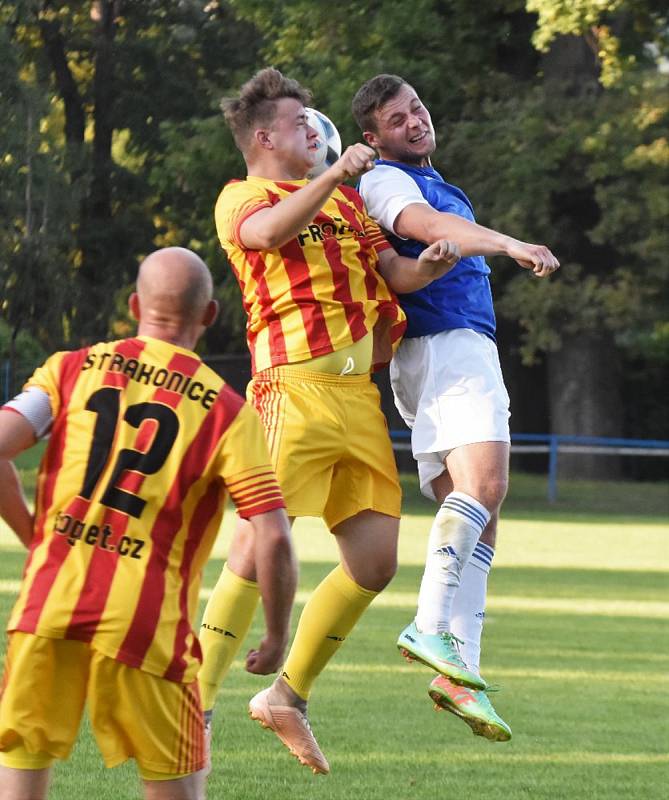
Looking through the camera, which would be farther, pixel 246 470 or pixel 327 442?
pixel 327 442

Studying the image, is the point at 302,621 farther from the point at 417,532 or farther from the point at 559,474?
the point at 559,474

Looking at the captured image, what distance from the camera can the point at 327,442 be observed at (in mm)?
5785

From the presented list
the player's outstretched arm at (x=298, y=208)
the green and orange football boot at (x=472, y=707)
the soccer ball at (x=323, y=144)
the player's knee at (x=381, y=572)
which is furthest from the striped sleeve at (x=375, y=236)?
the green and orange football boot at (x=472, y=707)

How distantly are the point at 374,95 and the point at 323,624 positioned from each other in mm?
2052

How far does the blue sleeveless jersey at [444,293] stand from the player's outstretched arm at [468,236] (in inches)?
8.8

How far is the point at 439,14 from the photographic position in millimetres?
30922

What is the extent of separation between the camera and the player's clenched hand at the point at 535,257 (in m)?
5.43

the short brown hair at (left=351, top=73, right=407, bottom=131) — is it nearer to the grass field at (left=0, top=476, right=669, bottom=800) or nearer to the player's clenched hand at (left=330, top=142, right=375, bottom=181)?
the player's clenched hand at (left=330, top=142, right=375, bottom=181)

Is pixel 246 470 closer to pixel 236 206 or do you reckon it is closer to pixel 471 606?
pixel 236 206

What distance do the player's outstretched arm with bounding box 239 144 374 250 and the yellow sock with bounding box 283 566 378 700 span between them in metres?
1.39

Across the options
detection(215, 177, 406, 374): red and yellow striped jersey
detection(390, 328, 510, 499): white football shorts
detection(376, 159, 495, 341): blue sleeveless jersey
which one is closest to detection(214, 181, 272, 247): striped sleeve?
detection(215, 177, 406, 374): red and yellow striped jersey

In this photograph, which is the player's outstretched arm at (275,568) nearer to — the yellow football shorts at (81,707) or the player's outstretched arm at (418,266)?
the yellow football shorts at (81,707)

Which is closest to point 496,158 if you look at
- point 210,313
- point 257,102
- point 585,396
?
point 585,396

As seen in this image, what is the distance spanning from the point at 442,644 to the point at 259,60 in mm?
31516
